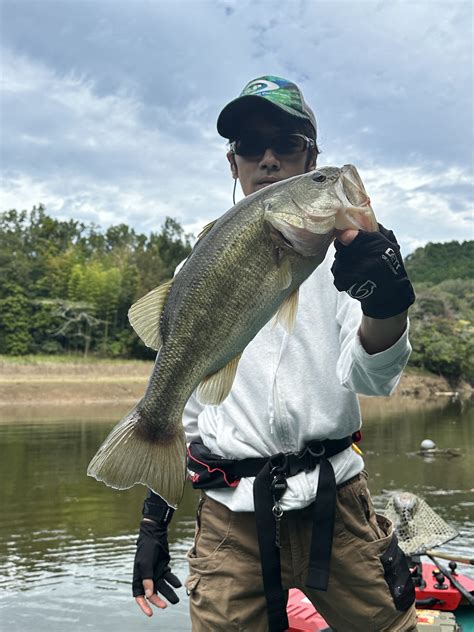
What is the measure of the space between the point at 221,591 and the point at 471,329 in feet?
228

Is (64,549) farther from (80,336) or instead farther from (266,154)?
(80,336)

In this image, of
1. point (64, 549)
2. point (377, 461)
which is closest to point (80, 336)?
point (377, 461)

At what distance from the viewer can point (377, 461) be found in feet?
59.8

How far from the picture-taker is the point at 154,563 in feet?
10.3

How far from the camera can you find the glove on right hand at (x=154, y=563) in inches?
123

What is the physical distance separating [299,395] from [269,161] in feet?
3.93

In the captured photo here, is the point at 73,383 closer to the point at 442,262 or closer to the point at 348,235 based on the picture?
the point at 348,235

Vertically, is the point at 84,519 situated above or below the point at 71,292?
below

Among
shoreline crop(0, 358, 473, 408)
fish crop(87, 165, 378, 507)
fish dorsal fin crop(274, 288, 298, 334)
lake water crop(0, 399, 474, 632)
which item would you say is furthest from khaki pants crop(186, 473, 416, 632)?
shoreline crop(0, 358, 473, 408)

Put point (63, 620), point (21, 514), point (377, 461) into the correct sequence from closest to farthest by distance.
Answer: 1. point (63, 620)
2. point (21, 514)
3. point (377, 461)

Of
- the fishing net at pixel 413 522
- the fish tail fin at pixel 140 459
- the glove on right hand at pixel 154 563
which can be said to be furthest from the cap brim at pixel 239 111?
the fishing net at pixel 413 522

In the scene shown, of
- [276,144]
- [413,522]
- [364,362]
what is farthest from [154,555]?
[413,522]

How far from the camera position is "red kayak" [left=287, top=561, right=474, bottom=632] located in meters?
4.92

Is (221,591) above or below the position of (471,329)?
below
